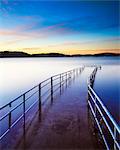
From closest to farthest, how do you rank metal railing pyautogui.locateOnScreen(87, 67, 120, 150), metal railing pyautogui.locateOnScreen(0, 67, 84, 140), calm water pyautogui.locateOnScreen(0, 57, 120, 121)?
Answer: metal railing pyautogui.locateOnScreen(87, 67, 120, 150)
metal railing pyautogui.locateOnScreen(0, 67, 84, 140)
calm water pyautogui.locateOnScreen(0, 57, 120, 121)

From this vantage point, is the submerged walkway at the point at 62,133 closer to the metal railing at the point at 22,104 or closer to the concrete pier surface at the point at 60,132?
the concrete pier surface at the point at 60,132

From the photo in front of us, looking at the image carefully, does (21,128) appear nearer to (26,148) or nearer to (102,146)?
(26,148)

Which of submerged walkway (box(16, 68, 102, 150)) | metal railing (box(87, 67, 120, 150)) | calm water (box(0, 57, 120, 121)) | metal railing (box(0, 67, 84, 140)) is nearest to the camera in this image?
metal railing (box(87, 67, 120, 150))

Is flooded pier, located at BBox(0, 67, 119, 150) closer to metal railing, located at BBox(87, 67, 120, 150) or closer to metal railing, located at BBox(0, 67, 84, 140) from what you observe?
metal railing, located at BBox(0, 67, 84, 140)

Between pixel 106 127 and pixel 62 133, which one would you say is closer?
pixel 62 133

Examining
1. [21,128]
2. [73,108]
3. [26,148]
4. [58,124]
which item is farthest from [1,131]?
[73,108]

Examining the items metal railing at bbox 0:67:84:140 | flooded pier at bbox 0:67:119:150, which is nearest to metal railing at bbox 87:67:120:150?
flooded pier at bbox 0:67:119:150

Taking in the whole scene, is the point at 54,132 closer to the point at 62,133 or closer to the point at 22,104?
the point at 62,133

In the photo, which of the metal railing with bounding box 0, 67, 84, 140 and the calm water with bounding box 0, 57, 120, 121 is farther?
the calm water with bounding box 0, 57, 120, 121

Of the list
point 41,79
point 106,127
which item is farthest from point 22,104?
point 41,79

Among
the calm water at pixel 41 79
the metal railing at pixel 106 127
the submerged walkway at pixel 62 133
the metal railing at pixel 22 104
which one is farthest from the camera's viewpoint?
the calm water at pixel 41 79

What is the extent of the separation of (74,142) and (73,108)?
10.6 ft

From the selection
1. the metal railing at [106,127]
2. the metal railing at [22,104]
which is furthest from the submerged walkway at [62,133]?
the metal railing at [22,104]

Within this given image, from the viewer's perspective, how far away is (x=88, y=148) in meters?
4.30
